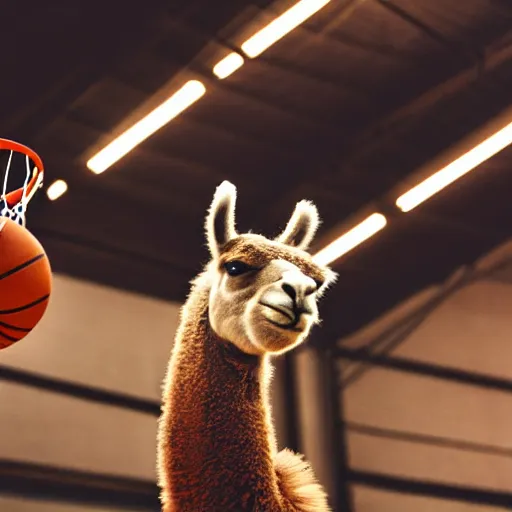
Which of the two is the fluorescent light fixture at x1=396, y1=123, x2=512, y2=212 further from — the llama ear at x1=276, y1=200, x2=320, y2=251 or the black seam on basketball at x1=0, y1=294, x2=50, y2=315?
the black seam on basketball at x1=0, y1=294, x2=50, y2=315

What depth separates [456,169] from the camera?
4.21 metres

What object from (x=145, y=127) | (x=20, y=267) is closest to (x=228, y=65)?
(x=145, y=127)

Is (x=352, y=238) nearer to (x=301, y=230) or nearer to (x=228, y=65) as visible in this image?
(x=228, y=65)

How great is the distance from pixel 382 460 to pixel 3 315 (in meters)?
2.70

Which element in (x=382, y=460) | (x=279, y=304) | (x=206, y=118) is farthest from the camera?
(x=382, y=460)

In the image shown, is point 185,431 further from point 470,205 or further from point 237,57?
point 470,205

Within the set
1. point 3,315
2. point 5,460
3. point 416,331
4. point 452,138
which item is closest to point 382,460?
point 416,331

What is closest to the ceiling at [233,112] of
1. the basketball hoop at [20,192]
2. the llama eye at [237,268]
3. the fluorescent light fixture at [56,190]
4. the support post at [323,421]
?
the fluorescent light fixture at [56,190]

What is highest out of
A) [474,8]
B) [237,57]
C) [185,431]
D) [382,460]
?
[474,8]

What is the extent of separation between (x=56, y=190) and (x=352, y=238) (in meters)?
1.25

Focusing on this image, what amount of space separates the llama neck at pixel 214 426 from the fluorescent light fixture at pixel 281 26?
151 cm

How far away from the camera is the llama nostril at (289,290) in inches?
97.8

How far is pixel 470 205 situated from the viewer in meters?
4.32

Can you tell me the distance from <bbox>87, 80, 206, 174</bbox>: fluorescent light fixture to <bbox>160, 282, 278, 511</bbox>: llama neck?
4.16ft
